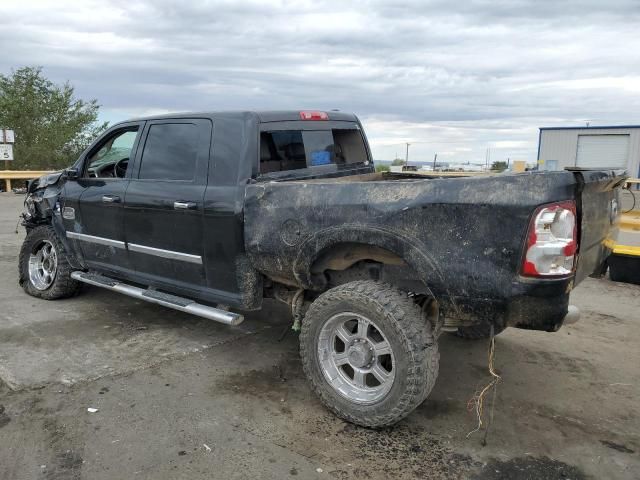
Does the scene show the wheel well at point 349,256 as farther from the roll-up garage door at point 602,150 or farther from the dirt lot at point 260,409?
the roll-up garage door at point 602,150

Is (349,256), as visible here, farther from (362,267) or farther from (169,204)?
(169,204)

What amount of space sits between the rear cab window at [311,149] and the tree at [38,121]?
81.8ft

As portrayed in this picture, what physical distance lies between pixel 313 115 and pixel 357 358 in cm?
226

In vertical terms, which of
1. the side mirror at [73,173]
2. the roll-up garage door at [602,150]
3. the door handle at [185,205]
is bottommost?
the door handle at [185,205]

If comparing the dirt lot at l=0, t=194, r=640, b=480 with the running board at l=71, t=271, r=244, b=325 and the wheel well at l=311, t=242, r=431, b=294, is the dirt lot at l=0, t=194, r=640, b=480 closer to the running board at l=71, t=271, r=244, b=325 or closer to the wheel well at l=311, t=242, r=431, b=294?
the running board at l=71, t=271, r=244, b=325

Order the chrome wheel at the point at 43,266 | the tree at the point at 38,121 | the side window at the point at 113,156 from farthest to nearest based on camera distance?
1. the tree at the point at 38,121
2. the chrome wheel at the point at 43,266
3. the side window at the point at 113,156

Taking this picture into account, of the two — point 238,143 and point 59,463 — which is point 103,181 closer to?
point 238,143

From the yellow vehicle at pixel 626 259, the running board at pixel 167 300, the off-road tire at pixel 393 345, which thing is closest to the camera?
the off-road tire at pixel 393 345

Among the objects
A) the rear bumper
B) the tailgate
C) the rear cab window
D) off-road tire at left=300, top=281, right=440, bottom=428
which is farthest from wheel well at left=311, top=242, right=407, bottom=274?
the tailgate

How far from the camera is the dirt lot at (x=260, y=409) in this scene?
9.72ft

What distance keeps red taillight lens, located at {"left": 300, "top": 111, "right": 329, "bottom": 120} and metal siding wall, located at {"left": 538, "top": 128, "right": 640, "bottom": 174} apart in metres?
31.5

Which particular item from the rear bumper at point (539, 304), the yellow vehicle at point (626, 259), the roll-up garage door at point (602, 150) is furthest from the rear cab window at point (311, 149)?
the roll-up garage door at point (602, 150)

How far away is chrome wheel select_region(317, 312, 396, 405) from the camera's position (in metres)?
3.37

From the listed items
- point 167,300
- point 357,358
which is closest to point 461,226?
point 357,358
